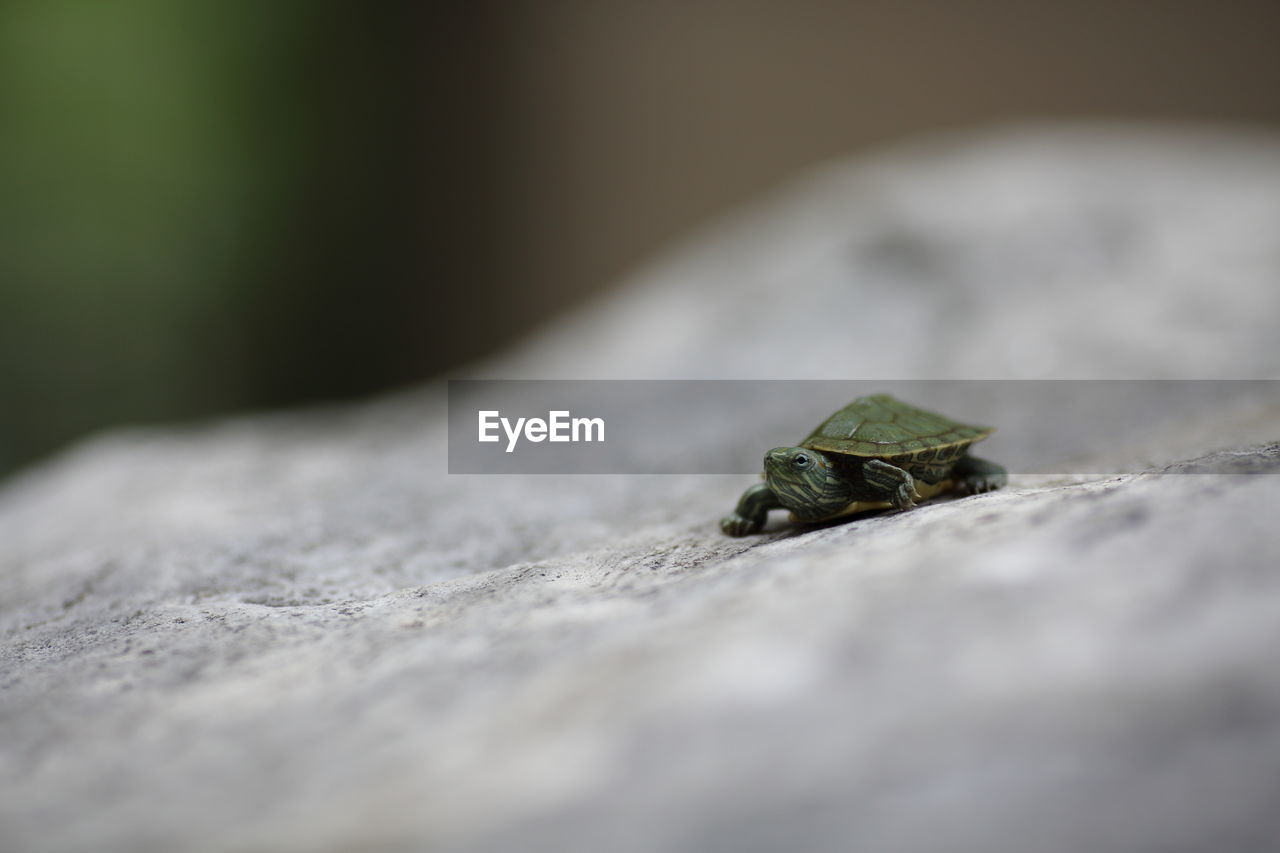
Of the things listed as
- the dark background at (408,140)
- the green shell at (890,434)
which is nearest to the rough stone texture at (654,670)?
the green shell at (890,434)

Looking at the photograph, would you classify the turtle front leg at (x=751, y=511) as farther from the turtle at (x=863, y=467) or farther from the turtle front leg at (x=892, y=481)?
the turtle front leg at (x=892, y=481)

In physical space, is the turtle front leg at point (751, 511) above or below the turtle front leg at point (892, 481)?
below

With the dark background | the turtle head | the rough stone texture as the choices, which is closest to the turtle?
the turtle head

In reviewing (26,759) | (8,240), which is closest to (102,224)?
(8,240)

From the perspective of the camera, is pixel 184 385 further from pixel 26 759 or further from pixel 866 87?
pixel 866 87

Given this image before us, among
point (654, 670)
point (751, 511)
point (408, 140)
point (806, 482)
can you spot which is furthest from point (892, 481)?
point (408, 140)

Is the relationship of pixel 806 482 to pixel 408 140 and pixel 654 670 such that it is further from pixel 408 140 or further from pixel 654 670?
pixel 408 140

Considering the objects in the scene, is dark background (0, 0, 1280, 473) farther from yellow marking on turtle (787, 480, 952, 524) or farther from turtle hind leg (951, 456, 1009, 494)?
turtle hind leg (951, 456, 1009, 494)
